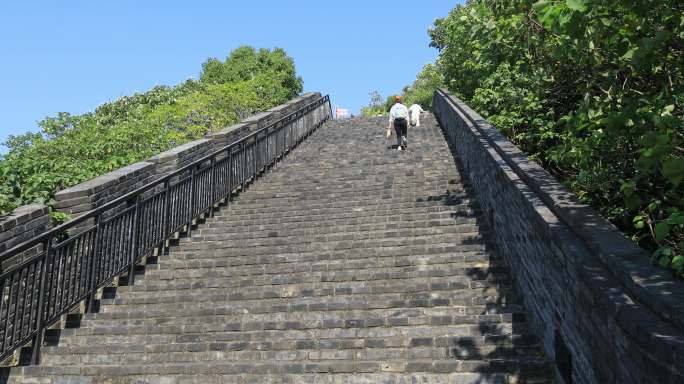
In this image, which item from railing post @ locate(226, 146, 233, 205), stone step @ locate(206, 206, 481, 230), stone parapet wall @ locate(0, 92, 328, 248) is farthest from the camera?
railing post @ locate(226, 146, 233, 205)

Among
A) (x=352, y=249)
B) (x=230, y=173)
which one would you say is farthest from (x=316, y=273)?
(x=230, y=173)

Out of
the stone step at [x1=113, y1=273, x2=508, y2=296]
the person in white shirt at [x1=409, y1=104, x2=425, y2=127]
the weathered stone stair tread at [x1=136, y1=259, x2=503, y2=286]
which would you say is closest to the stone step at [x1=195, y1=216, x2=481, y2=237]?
the weathered stone stair tread at [x1=136, y1=259, x2=503, y2=286]

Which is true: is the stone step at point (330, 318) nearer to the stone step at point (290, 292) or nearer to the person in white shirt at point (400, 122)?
the stone step at point (290, 292)

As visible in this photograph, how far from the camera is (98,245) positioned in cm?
707

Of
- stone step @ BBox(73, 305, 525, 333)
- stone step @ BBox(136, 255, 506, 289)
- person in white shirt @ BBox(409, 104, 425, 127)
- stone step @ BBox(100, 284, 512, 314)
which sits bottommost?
stone step @ BBox(73, 305, 525, 333)

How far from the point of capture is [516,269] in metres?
6.22

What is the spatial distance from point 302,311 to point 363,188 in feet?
15.0

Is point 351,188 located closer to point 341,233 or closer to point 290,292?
point 341,233

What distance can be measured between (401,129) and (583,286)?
10.5 m

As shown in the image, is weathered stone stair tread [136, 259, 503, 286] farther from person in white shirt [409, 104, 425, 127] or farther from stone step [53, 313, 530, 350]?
person in white shirt [409, 104, 425, 127]

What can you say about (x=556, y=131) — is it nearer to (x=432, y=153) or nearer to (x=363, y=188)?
(x=432, y=153)

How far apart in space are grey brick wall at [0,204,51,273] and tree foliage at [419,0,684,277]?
4.89 meters

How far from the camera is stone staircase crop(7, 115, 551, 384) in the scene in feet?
17.6

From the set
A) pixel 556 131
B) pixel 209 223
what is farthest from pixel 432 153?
pixel 209 223
